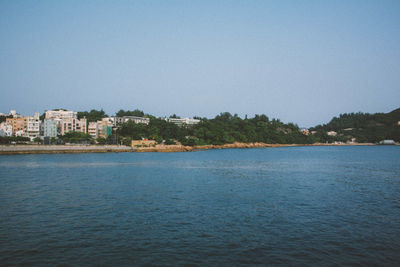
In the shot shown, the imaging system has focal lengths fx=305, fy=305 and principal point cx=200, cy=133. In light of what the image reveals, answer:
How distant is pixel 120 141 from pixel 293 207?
96652mm

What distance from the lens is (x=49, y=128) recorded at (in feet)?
357

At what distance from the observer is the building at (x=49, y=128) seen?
10831cm

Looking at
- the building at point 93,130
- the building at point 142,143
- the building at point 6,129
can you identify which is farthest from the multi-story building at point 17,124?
the building at point 142,143

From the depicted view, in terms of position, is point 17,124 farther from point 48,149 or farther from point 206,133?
point 206,133

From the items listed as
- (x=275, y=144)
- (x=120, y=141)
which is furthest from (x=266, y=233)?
(x=275, y=144)

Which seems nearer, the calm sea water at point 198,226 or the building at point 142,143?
the calm sea water at point 198,226

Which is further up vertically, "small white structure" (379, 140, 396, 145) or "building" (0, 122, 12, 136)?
"building" (0, 122, 12, 136)

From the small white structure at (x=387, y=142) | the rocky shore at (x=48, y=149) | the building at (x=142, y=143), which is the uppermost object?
the small white structure at (x=387, y=142)

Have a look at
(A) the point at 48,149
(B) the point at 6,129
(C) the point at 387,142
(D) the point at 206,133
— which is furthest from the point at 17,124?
(C) the point at 387,142

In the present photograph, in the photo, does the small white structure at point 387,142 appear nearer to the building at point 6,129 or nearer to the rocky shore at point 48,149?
the rocky shore at point 48,149

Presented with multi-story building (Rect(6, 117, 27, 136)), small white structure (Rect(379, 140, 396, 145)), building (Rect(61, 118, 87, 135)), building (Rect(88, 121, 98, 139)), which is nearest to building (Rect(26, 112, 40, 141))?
multi-story building (Rect(6, 117, 27, 136))

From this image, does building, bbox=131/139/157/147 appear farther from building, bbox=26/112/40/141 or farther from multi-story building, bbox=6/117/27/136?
multi-story building, bbox=6/117/27/136

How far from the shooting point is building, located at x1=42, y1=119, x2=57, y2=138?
355ft

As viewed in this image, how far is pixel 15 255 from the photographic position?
10.9 meters
